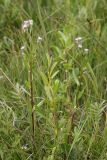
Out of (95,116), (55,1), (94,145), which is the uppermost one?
(55,1)

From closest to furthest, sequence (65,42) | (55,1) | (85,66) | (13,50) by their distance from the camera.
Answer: (65,42) < (85,66) < (13,50) < (55,1)

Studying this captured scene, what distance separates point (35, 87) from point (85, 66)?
0.23 m

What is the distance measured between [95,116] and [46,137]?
0.20 m

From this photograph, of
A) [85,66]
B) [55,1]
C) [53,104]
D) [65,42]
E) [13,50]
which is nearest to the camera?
[53,104]

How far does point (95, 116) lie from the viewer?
5.23 feet

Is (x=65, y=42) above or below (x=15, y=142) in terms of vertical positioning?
above

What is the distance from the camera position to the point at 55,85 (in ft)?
4.95

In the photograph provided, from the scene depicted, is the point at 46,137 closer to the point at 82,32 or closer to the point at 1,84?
the point at 1,84

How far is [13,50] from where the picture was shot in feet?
6.97

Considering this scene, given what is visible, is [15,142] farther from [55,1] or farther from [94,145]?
[55,1]

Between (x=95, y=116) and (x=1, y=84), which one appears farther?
(x=1, y=84)

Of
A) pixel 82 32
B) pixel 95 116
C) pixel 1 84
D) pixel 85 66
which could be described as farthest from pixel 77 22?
pixel 95 116

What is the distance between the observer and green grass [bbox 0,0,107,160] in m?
1.59

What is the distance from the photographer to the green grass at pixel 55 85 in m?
1.59
